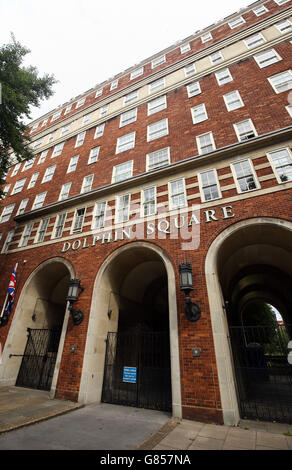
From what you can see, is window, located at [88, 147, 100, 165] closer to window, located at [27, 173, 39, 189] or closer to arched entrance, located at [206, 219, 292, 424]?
window, located at [27, 173, 39, 189]

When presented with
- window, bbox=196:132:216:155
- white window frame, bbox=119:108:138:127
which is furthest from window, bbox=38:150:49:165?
window, bbox=196:132:216:155

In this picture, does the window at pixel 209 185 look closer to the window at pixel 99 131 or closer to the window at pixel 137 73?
the window at pixel 99 131

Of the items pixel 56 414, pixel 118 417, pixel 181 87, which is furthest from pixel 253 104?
pixel 56 414

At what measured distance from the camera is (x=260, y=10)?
16.9 meters

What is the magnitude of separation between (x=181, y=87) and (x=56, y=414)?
19.9 meters

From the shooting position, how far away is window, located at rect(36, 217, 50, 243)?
13822 mm

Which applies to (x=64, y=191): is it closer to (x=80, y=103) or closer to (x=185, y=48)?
(x=80, y=103)

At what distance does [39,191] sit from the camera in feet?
57.4

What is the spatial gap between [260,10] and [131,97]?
40.2 ft

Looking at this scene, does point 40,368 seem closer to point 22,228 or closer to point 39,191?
point 22,228

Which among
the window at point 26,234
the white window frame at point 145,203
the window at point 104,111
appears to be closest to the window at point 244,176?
the white window frame at point 145,203

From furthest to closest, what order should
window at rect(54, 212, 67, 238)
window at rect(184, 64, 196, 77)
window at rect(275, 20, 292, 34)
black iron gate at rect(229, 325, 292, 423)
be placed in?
window at rect(184, 64, 196, 77), window at rect(275, 20, 292, 34), window at rect(54, 212, 67, 238), black iron gate at rect(229, 325, 292, 423)

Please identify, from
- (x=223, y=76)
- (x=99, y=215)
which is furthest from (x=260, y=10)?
(x=99, y=215)

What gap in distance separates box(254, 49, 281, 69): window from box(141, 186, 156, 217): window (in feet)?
36.1
